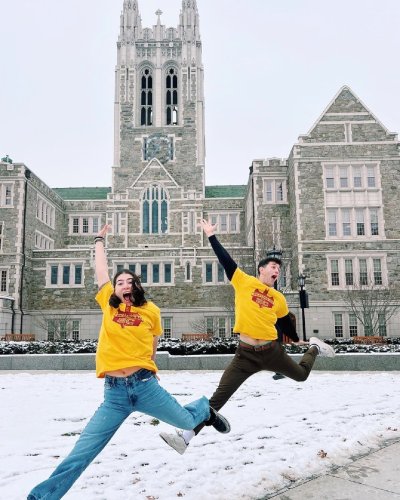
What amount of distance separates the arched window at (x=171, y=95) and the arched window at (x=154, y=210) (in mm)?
10523

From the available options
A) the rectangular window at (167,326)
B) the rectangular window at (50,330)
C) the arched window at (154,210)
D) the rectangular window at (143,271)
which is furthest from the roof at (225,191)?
the rectangular window at (50,330)

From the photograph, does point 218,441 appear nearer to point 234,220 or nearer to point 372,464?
point 372,464

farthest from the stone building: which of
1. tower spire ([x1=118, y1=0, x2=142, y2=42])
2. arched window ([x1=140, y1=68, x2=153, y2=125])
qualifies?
tower spire ([x1=118, y1=0, x2=142, y2=42])

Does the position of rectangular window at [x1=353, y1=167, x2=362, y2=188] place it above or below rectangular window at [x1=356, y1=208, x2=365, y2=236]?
above

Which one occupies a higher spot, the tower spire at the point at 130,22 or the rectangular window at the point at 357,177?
the tower spire at the point at 130,22

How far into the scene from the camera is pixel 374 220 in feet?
94.2

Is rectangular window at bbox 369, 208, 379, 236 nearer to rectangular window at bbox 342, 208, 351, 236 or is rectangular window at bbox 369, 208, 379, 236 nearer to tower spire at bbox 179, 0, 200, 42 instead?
rectangular window at bbox 342, 208, 351, 236

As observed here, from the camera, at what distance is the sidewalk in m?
3.66

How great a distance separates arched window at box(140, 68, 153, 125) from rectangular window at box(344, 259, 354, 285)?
83.7 feet

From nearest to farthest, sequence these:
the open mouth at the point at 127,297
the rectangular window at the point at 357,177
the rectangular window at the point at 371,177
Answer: the open mouth at the point at 127,297
the rectangular window at the point at 371,177
the rectangular window at the point at 357,177

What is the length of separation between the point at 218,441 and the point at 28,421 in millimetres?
3136

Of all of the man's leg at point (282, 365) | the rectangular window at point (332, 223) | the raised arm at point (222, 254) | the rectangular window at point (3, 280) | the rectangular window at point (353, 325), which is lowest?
the rectangular window at point (353, 325)

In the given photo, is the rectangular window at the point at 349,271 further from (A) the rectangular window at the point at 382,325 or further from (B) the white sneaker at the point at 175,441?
(B) the white sneaker at the point at 175,441

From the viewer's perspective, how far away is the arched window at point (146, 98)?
150 feet
